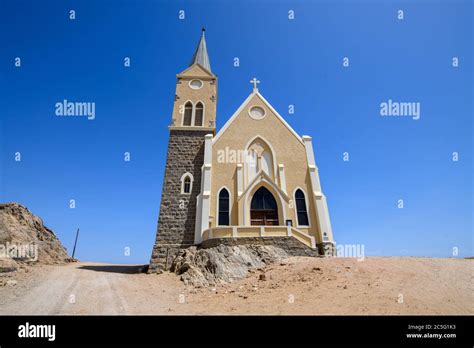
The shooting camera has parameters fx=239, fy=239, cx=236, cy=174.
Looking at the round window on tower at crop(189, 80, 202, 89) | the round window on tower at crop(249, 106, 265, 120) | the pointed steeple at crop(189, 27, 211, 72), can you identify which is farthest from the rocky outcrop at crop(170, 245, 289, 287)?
the pointed steeple at crop(189, 27, 211, 72)

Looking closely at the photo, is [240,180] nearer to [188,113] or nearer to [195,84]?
[188,113]

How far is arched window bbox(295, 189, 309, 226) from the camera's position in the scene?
18.1 m

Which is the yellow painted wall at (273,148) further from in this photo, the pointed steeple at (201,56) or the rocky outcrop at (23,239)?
the rocky outcrop at (23,239)

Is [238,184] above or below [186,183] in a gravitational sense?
below

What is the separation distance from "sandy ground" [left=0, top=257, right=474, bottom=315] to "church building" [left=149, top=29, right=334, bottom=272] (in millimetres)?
2944

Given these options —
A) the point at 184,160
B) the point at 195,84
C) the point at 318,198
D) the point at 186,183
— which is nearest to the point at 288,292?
the point at 318,198

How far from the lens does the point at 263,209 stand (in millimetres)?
18078

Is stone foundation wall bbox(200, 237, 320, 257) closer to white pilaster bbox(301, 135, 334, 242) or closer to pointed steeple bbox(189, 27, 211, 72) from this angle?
white pilaster bbox(301, 135, 334, 242)

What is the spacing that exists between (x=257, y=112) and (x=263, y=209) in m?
9.59

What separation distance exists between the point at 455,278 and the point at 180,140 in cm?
1924
